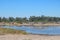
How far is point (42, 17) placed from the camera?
14450cm

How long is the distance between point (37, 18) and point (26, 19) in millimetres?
9171

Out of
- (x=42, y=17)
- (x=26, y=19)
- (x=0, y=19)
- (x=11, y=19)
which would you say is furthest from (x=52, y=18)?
(x=0, y=19)

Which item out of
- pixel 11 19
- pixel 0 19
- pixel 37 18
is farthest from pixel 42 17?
pixel 0 19

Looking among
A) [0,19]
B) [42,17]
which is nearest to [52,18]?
[42,17]

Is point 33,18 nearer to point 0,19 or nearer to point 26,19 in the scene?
point 26,19

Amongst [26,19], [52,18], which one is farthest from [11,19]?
[52,18]

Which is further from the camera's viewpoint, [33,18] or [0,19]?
[33,18]

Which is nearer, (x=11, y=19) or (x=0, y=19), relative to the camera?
(x=0, y=19)

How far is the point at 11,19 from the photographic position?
145 metres

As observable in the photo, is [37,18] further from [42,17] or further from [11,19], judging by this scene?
[11,19]

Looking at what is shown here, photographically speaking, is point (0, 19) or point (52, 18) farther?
point (52, 18)

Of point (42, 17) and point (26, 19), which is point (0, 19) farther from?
point (42, 17)

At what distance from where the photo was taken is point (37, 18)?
141375 millimetres

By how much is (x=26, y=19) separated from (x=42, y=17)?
529 inches
